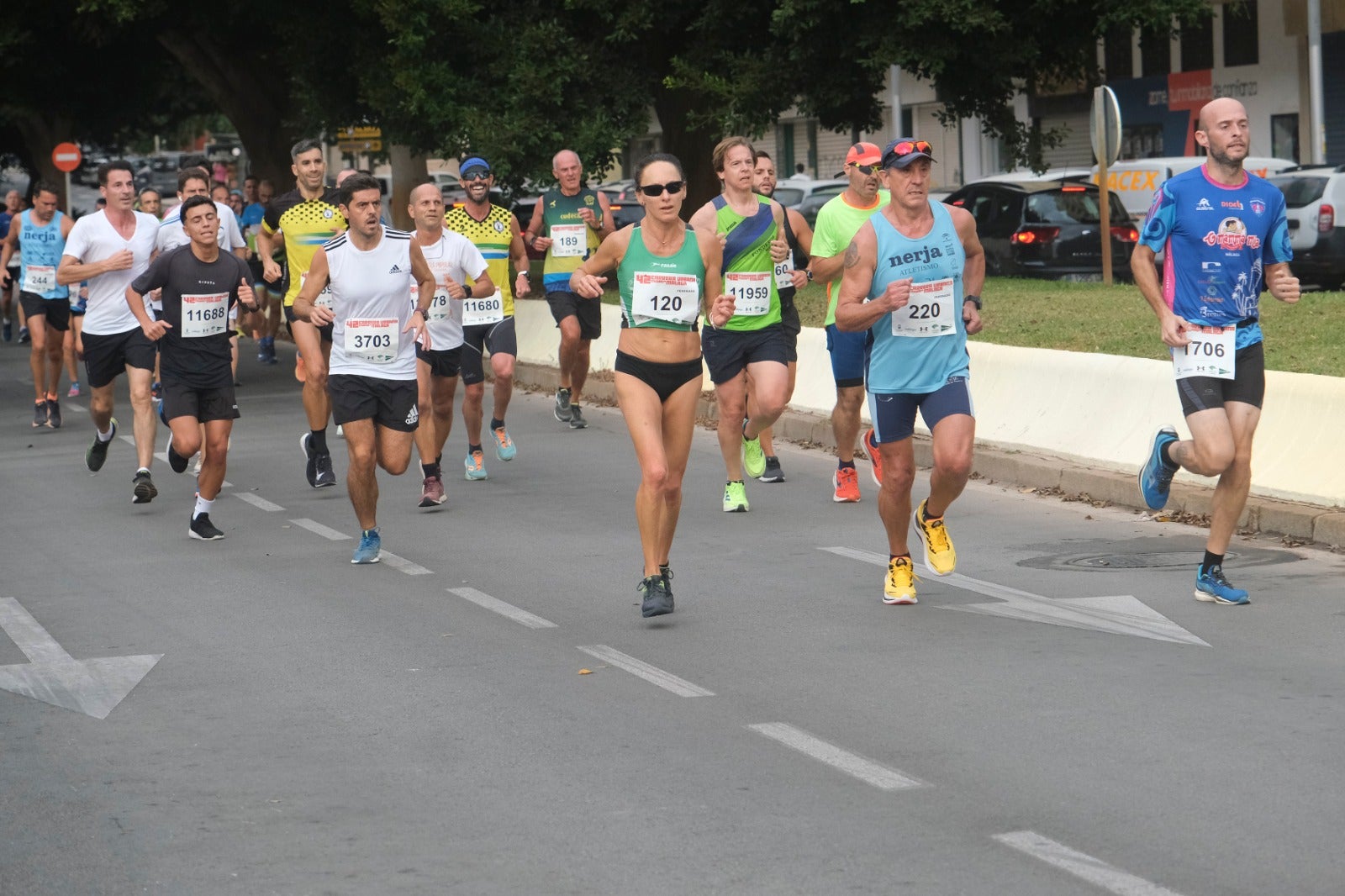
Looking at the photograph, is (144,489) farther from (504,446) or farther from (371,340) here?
(371,340)

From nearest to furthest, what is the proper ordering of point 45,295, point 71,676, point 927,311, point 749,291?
1. point 71,676
2. point 927,311
3. point 749,291
4. point 45,295

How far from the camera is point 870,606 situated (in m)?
8.78

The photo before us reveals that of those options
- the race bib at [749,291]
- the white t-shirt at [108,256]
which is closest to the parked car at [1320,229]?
the race bib at [749,291]

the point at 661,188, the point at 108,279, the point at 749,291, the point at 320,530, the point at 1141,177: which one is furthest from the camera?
the point at 1141,177

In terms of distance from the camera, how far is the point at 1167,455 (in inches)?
349

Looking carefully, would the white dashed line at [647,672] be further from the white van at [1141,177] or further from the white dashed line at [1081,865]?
the white van at [1141,177]

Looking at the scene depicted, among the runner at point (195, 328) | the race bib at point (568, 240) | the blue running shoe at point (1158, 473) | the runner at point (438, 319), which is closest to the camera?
the blue running shoe at point (1158, 473)

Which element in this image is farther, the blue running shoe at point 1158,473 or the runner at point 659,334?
the blue running shoe at point 1158,473

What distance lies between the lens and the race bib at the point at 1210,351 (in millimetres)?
8398

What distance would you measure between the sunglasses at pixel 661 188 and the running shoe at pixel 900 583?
5.87ft

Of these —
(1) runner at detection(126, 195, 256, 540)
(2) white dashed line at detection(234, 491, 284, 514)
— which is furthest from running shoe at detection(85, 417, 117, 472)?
(1) runner at detection(126, 195, 256, 540)

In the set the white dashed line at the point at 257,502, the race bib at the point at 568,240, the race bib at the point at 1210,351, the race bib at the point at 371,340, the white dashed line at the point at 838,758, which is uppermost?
the race bib at the point at 568,240

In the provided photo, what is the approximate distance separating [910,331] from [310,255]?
20.5ft

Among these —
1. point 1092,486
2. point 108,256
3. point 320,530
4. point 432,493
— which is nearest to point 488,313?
point 432,493
